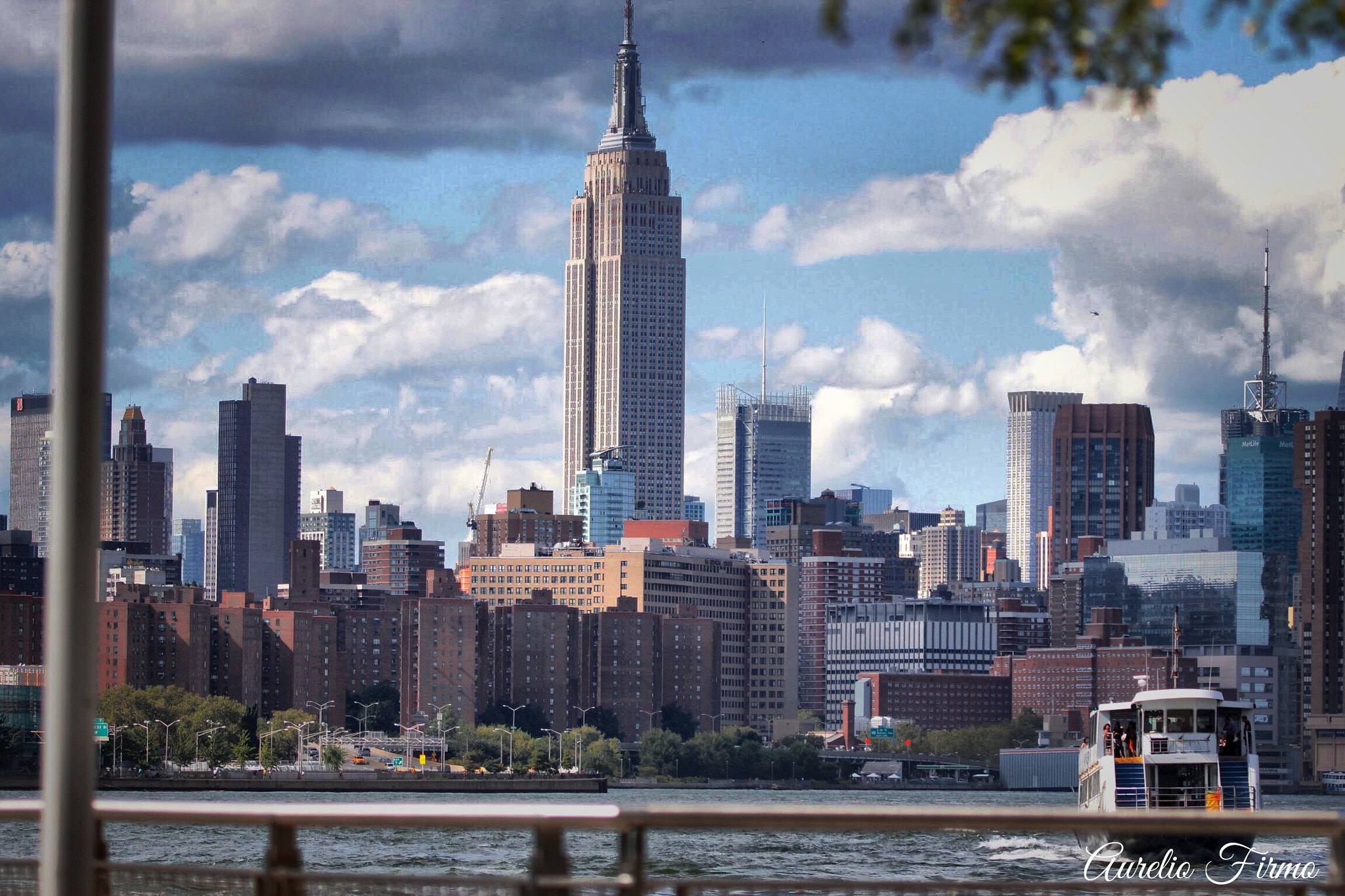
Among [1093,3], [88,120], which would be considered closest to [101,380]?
[88,120]

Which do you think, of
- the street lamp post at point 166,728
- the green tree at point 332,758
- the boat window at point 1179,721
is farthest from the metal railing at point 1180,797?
the green tree at point 332,758

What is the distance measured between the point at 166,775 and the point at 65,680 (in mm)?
170039

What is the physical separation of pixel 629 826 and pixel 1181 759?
52271 millimetres

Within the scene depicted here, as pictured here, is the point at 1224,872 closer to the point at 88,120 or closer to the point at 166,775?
the point at 88,120

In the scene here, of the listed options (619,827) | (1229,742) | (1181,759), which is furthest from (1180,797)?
(619,827)

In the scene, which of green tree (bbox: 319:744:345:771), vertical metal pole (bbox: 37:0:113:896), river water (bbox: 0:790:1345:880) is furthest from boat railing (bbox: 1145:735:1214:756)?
green tree (bbox: 319:744:345:771)

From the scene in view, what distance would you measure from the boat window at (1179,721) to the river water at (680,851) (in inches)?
209

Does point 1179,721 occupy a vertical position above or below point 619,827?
below

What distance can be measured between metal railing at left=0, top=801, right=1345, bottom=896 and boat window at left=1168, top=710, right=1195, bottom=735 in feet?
168

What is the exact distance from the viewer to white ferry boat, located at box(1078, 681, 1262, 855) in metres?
60.7

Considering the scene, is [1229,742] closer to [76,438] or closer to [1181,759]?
[1181,759]

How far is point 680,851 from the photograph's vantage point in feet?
253

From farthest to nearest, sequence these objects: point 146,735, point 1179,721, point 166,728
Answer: point 166,728 → point 146,735 → point 1179,721

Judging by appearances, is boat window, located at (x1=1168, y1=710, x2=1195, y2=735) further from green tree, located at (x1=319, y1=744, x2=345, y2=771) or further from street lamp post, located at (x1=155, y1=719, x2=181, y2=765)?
green tree, located at (x1=319, y1=744, x2=345, y2=771)
